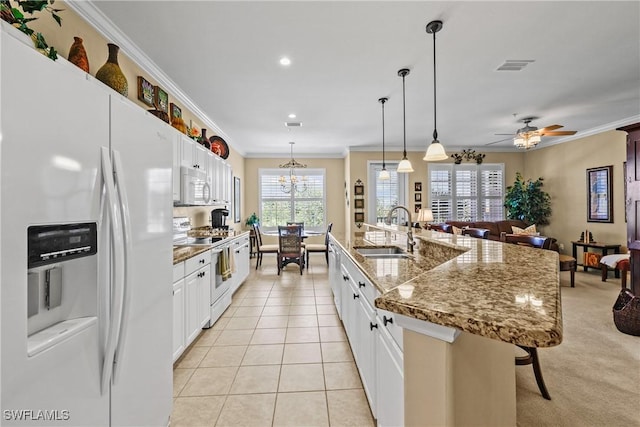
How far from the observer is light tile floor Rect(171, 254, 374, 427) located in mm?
1814

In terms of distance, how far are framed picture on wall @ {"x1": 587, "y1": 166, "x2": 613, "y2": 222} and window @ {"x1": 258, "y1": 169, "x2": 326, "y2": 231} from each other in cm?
571

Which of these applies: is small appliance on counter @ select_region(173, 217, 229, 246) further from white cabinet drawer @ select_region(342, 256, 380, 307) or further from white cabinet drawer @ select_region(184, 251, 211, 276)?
white cabinet drawer @ select_region(342, 256, 380, 307)

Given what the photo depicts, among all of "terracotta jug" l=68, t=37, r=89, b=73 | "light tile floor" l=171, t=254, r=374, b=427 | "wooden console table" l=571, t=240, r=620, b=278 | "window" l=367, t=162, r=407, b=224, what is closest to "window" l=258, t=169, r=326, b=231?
"window" l=367, t=162, r=407, b=224

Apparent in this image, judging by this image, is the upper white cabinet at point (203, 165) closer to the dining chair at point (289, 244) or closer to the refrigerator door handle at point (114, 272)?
the dining chair at point (289, 244)

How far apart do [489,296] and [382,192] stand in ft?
21.7

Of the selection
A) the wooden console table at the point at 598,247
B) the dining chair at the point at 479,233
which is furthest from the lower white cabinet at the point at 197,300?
the wooden console table at the point at 598,247

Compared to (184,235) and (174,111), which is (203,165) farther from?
(184,235)

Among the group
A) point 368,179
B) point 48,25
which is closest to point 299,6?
point 48,25

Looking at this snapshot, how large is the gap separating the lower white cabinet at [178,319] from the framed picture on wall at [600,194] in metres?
7.25

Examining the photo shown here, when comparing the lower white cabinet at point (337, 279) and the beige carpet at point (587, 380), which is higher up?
the lower white cabinet at point (337, 279)

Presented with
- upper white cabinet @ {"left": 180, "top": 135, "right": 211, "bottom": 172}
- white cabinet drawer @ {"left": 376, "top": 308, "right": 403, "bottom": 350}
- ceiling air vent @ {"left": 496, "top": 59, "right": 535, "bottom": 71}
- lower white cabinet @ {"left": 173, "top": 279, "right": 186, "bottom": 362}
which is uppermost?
ceiling air vent @ {"left": 496, "top": 59, "right": 535, "bottom": 71}

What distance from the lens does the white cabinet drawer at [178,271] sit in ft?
7.28

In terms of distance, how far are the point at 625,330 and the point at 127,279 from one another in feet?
13.9

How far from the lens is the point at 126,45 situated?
2562mm
